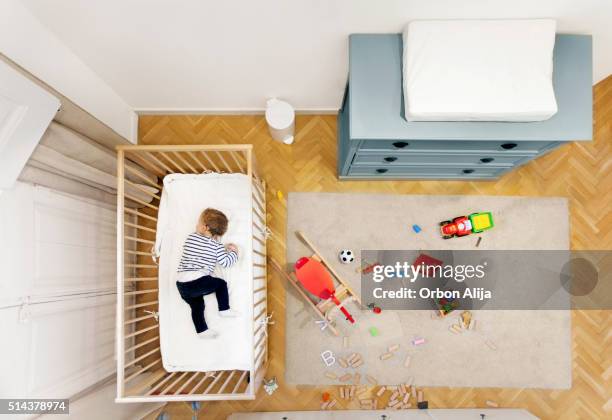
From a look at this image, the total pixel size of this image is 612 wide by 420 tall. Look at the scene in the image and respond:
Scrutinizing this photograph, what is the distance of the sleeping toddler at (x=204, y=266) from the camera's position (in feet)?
6.17

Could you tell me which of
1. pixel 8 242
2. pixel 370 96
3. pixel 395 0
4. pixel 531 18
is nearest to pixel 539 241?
pixel 531 18

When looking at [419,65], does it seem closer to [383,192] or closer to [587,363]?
[383,192]

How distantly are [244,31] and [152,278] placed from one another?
126cm

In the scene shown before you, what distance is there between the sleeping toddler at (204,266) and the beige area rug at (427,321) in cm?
54

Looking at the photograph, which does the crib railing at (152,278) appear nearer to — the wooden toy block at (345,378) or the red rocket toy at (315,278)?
the red rocket toy at (315,278)

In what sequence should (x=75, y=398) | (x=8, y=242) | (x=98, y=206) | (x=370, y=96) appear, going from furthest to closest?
(x=98, y=206)
(x=75, y=398)
(x=370, y=96)
(x=8, y=242)

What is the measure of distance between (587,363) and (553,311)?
14.2 inches

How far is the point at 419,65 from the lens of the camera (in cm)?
144

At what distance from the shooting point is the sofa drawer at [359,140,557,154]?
165 centimetres

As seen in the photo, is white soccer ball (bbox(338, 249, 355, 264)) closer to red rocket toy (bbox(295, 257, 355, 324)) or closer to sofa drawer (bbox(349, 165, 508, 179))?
red rocket toy (bbox(295, 257, 355, 324))

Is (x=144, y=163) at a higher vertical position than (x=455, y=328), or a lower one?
higher

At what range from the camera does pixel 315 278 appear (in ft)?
7.37

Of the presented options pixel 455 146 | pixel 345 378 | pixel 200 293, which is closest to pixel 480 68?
pixel 455 146

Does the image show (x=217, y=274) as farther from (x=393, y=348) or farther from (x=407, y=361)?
(x=407, y=361)
